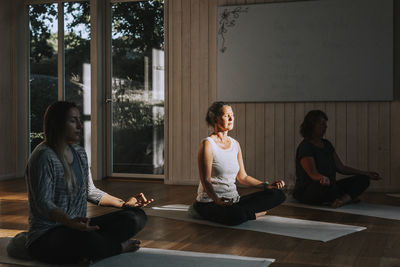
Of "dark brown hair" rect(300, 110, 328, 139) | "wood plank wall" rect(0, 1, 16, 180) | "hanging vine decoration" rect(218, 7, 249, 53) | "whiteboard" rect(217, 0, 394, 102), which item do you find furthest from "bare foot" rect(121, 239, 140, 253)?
"wood plank wall" rect(0, 1, 16, 180)

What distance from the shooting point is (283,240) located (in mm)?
2934

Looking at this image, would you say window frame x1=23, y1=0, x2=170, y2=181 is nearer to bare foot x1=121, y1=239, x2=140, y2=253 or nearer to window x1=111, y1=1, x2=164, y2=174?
window x1=111, y1=1, x2=164, y2=174

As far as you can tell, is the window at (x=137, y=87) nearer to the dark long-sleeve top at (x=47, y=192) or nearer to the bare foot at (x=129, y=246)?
the bare foot at (x=129, y=246)

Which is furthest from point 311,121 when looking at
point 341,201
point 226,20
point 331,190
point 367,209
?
point 226,20

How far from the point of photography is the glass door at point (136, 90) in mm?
6000

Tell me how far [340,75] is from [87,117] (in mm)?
3054

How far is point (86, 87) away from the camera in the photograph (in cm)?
627

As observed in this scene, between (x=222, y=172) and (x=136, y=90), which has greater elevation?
(x=136, y=90)

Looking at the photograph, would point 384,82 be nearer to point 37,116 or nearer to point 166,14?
point 166,14

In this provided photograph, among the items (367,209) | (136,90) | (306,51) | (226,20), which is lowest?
(367,209)

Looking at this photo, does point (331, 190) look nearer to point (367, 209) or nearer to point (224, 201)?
point (367, 209)

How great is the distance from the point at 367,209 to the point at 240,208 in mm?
1256

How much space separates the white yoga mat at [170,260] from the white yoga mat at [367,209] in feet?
5.39

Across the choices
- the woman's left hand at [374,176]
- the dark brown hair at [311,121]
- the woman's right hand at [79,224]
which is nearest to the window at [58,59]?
the dark brown hair at [311,121]
